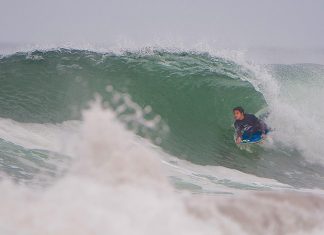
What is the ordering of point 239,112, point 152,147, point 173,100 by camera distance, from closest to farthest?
point 152,147
point 239,112
point 173,100

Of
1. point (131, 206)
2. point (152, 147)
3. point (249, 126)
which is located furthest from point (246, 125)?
point (131, 206)

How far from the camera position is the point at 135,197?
3.48 m

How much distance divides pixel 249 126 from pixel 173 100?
2370mm

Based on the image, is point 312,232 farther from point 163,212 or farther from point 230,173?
point 230,173

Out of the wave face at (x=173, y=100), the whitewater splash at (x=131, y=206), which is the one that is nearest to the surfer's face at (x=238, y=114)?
the wave face at (x=173, y=100)

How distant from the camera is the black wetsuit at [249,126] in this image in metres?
7.87

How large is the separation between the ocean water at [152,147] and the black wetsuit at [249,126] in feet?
1.29

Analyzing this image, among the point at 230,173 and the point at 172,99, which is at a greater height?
the point at 172,99

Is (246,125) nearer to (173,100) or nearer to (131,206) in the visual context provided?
(173,100)

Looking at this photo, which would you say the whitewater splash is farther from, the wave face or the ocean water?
the wave face

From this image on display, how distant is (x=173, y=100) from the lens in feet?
31.8

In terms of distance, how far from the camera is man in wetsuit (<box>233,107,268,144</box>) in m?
7.86

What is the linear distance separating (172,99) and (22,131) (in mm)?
4090

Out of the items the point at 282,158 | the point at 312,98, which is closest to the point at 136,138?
the point at 282,158
